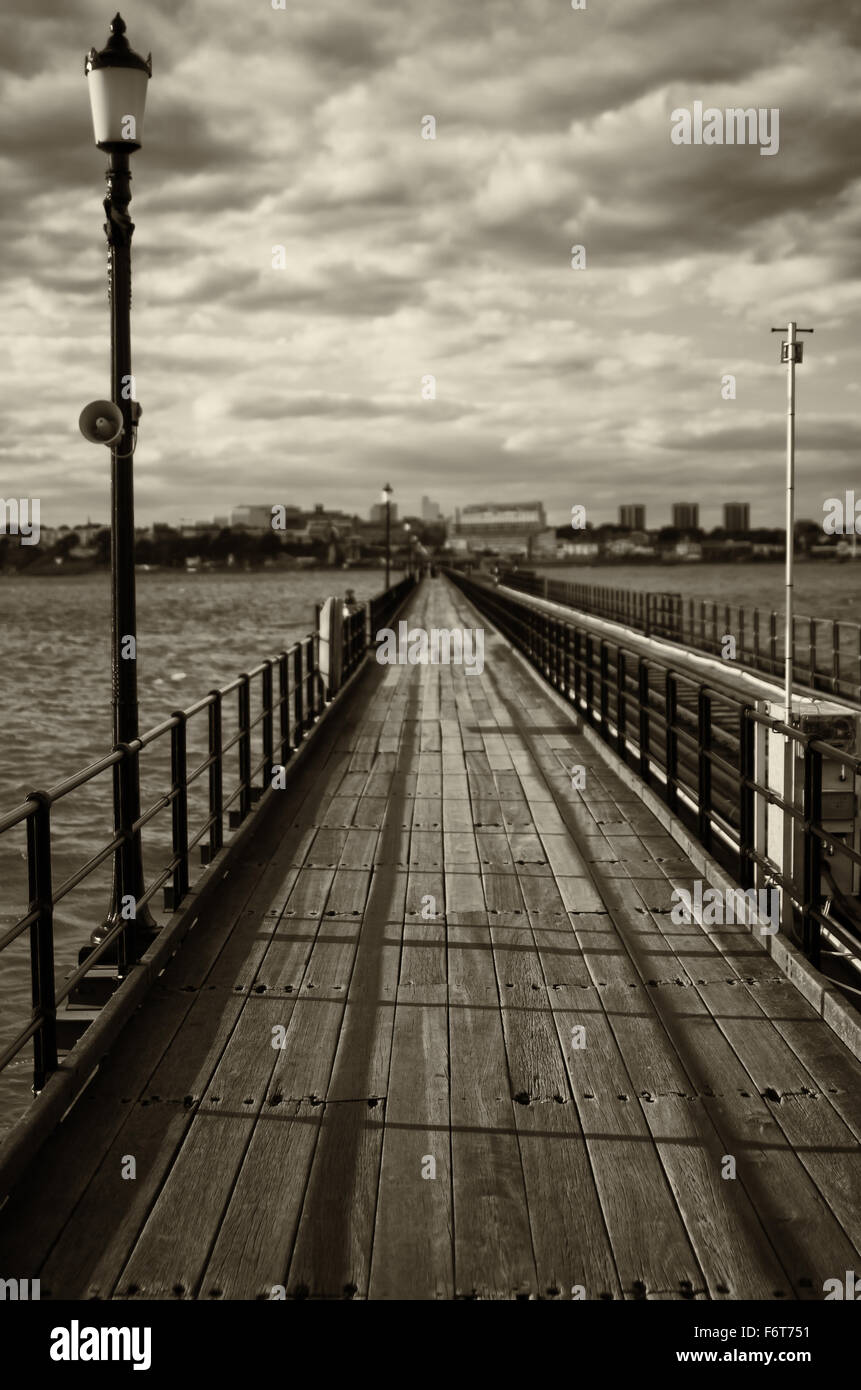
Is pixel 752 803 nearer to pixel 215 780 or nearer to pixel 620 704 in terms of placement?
pixel 215 780

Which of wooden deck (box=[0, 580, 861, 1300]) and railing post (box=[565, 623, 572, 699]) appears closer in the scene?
wooden deck (box=[0, 580, 861, 1300])

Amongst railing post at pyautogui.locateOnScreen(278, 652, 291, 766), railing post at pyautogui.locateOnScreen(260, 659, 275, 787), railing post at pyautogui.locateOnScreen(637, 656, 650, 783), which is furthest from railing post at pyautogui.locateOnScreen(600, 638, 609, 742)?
railing post at pyautogui.locateOnScreen(260, 659, 275, 787)

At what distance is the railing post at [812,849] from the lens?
5.81 metres

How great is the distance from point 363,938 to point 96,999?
147 centimetres

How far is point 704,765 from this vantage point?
8.46 m

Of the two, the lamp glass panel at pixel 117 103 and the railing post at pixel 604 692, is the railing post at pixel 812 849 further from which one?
the railing post at pixel 604 692

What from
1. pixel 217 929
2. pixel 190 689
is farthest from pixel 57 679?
pixel 217 929

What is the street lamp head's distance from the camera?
6.53 metres

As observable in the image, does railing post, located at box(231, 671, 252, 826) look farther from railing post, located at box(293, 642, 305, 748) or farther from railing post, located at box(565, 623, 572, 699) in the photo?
railing post, located at box(565, 623, 572, 699)

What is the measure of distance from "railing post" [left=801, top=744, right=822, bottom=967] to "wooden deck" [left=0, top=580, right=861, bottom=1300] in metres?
0.22

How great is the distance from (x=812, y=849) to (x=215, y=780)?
4.20 metres

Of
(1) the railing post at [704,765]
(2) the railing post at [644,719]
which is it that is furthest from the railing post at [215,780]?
Result: (2) the railing post at [644,719]

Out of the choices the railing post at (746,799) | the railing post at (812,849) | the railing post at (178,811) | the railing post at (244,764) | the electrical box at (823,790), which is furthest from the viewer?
the railing post at (244,764)

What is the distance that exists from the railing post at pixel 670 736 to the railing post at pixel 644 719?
0.86 metres
